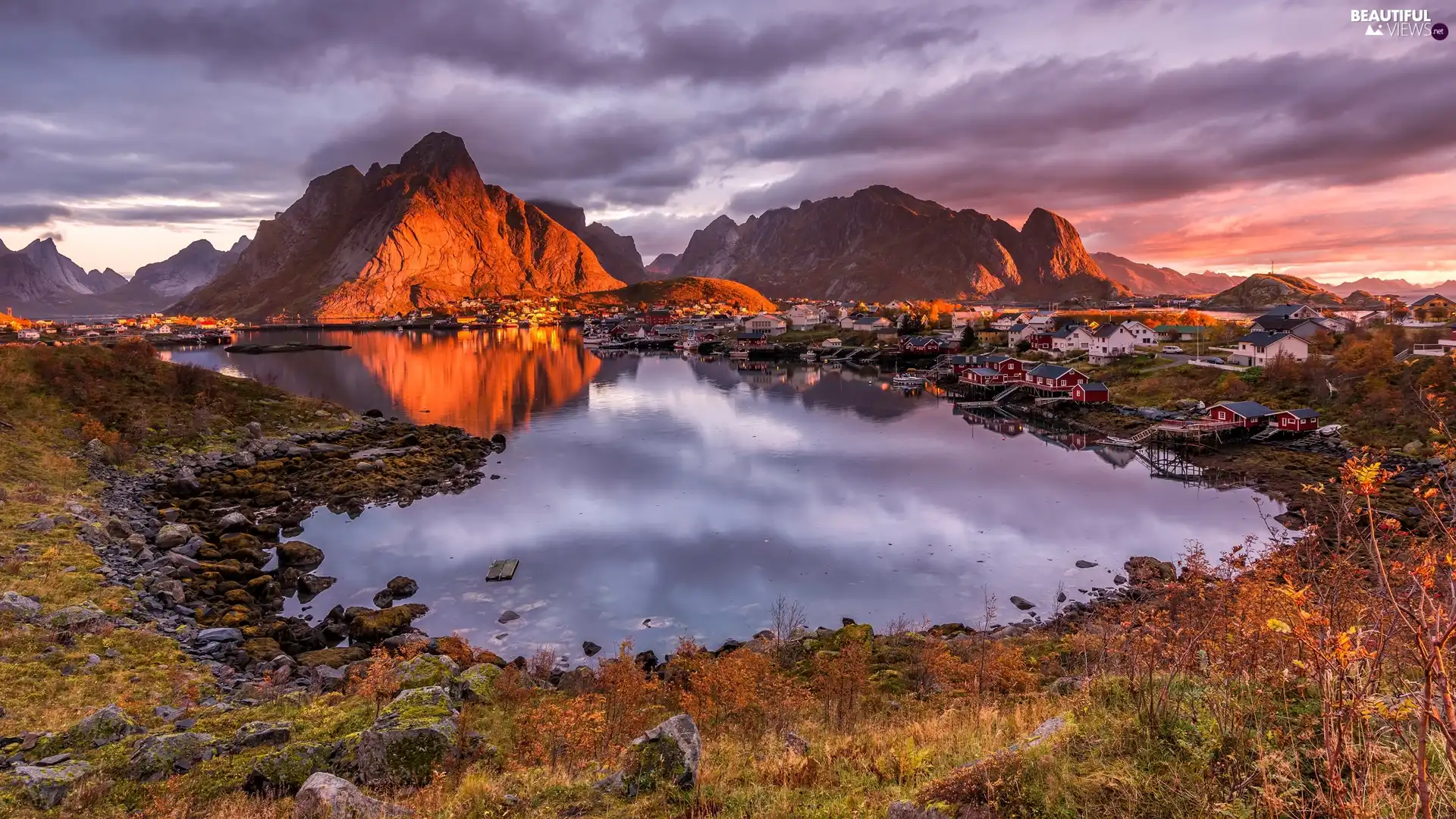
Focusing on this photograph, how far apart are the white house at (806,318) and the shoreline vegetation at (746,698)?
131m

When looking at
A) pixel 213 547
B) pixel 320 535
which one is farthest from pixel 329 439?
pixel 213 547

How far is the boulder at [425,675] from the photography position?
40.1 feet

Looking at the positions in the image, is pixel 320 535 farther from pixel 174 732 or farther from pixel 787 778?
pixel 787 778

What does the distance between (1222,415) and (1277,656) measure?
45.8 m

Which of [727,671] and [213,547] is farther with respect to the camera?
[213,547]

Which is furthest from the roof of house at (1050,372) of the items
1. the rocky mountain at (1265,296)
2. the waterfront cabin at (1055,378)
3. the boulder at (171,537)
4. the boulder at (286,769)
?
the rocky mountain at (1265,296)

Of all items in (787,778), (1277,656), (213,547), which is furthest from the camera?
(213,547)

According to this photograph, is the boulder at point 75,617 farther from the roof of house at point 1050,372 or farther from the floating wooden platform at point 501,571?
the roof of house at point 1050,372

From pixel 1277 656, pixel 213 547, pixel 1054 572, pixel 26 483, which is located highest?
pixel 1277 656

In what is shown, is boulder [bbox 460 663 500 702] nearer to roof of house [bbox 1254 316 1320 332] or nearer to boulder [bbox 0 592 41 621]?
boulder [bbox 0 592 41 621]

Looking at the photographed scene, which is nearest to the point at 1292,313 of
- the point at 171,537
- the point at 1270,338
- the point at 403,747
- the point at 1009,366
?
the point at 1270,338

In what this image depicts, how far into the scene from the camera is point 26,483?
24.4 meters

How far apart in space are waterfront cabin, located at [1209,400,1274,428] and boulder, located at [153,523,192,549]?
5416 centimetres

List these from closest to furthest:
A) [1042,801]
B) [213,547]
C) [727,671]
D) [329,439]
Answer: [1042,801], [727,671], [213,547], [329,439]
